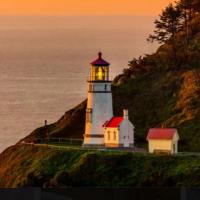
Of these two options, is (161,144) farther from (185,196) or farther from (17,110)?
(17,110)

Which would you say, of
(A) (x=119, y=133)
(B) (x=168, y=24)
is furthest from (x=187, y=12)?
(A) (x=119, y=133)

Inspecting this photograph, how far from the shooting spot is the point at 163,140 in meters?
45.2

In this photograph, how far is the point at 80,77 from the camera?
16725 centimetres

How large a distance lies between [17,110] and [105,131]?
6780 cm

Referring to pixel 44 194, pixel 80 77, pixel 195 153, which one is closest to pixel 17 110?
pixel 80 77

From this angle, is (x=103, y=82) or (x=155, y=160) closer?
(x=155, y=160)

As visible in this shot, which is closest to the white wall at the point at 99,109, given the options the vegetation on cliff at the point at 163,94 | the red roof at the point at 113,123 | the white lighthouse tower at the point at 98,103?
the white lighthouse tower at the point at 98,103

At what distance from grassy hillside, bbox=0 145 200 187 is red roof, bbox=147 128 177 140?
1.87 m

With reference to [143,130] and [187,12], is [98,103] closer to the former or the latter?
[143,130]

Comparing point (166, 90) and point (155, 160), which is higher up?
point (166, 90)

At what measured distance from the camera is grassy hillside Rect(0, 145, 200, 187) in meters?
40.7

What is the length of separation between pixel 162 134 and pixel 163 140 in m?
0.27

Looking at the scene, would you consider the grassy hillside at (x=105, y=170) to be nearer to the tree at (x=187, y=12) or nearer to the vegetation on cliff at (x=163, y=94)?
the vegetation on cliff at (x=163, y=94)

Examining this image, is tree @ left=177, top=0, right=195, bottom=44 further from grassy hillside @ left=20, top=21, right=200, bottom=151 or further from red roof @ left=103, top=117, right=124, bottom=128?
red roof @ left=103, top=117, right=124, bottom=128
